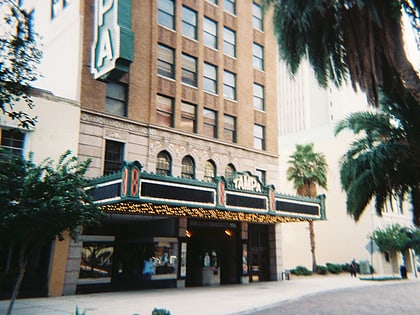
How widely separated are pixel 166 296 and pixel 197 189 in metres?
5.81

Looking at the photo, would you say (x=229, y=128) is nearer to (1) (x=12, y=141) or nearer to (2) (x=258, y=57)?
(2) (x=258, y=57)

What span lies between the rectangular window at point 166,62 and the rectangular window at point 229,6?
25.7ft

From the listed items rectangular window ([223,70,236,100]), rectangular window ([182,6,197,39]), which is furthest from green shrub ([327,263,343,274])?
rectangular window ([182,6,197,39])

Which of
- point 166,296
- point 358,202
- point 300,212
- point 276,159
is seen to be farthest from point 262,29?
point 166,296

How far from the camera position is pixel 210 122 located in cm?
3131

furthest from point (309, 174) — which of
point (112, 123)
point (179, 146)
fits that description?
point (112, 123)

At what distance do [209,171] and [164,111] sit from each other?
5.43 m

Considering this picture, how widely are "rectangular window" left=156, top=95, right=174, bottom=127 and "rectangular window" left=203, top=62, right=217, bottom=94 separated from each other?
3.85m

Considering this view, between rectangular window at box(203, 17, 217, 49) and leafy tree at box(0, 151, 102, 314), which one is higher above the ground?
rectangular window at box(203, 17, 217, 49)

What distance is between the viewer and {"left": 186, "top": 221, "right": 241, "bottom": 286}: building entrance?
30.7 metres

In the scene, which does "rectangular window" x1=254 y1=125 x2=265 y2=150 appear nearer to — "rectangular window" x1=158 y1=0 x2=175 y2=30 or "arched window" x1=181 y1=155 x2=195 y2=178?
"arched window" x1=181 y1=155 x2=195 y2=178

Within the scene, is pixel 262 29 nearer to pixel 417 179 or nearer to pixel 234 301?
pixel 417 179

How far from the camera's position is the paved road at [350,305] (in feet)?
57.2

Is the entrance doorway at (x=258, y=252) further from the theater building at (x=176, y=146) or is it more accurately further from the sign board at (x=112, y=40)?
the sign board at (x=112, y=40)
